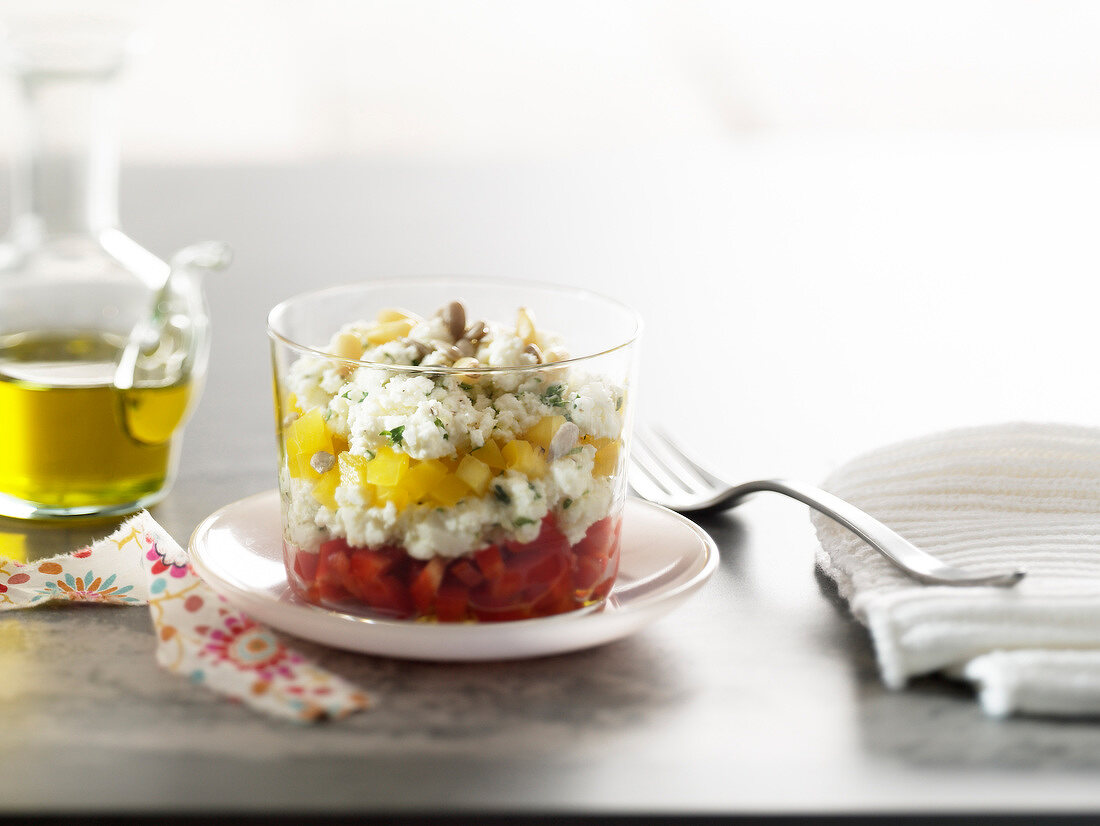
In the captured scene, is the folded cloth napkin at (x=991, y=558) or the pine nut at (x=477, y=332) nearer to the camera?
the folded cloth napkin at (x=991, y=558)

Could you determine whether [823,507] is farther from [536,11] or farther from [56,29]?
[536,11]

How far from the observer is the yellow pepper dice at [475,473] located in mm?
739

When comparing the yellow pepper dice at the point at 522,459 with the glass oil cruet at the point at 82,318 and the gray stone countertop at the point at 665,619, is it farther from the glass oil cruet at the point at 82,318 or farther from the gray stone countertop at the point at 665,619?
the glass oil cruet at the point at 82,318

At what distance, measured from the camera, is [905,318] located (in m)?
1.65

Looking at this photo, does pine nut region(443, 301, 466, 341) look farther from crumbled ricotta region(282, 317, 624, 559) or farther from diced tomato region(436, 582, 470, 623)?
diced tomato region(436, 582, 470, 623)

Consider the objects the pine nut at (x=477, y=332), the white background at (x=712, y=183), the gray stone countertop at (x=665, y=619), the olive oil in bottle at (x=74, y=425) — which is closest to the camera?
the gray stone countertop at (x=665, y=619)

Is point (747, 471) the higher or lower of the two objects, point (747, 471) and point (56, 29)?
the lower

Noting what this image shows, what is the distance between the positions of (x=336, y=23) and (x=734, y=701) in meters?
4.96

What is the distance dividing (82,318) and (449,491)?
47 centimetres

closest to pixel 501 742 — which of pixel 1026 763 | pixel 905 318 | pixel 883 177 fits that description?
pixel 1026 763

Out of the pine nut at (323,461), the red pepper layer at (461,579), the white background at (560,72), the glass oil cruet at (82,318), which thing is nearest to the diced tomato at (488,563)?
the red pepper layer at (461,579)

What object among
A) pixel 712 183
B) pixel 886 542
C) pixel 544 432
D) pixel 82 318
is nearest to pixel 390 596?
pixel 544 432

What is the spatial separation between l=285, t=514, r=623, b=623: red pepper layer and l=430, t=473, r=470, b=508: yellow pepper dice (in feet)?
0.11

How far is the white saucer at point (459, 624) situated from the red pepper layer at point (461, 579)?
17mm
